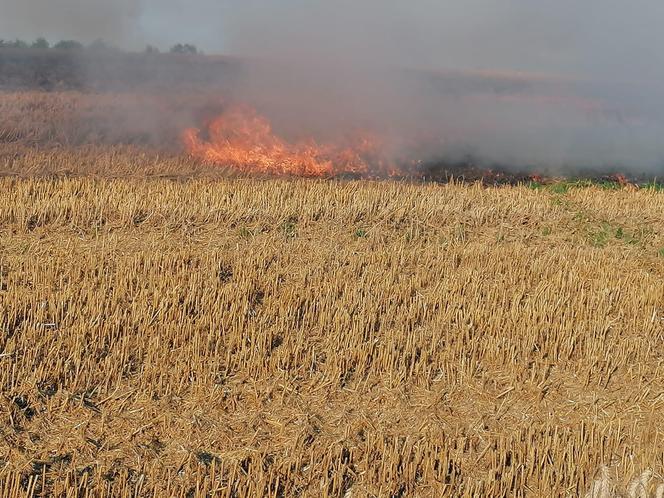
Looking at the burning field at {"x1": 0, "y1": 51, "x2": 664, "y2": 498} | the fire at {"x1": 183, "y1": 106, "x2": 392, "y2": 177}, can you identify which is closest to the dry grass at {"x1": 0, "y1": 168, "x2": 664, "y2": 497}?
the burning field at {"x1": 0, "y1": 51, "x2": 664, "y2": 498}

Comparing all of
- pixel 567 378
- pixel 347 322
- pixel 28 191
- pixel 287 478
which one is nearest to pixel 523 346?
pixel 567 378

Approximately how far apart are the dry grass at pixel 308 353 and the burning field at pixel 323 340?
0.07 feet

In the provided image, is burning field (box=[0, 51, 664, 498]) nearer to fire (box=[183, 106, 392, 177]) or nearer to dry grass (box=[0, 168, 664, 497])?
dry grass (box=[0, 168, 664, 497])

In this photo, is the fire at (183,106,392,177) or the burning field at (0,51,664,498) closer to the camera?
the burning field at (0,51,664,498)

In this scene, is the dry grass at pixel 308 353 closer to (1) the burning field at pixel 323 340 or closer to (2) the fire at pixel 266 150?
(1) the burning field at pixel 323 340

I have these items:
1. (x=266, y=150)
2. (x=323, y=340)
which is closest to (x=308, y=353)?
(x=323, y=340)

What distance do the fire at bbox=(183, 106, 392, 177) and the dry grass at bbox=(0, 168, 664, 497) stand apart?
447 centimetres

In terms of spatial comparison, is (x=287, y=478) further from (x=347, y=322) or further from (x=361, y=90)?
(x=361, y=90)

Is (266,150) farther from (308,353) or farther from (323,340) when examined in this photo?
(308,353)

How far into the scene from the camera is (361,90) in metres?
19.1

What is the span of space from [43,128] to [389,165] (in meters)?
6.56

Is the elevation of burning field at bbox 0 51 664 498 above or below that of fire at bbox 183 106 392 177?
below

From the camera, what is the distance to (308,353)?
667cm

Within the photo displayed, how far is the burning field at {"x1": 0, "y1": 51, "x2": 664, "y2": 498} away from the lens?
16.9 feet
